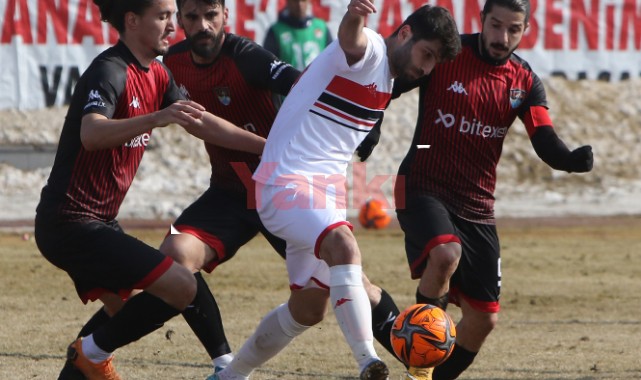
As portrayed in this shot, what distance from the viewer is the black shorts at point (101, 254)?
596 centimetres

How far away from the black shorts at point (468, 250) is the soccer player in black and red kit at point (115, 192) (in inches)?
44.9

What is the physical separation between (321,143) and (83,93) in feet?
3.88

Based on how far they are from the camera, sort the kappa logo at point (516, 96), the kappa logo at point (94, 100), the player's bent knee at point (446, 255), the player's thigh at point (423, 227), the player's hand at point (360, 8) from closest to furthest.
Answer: the player's hand at point (360, 8) → the kappa logo at point (94, 100) → the player's bent knee at point (446, 255) → the player's thigh at point (423, 227) → the kappa logo at point (516, 96)

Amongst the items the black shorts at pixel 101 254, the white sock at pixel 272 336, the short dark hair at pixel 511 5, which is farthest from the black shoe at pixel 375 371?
the short dark hair at pixel 511 5

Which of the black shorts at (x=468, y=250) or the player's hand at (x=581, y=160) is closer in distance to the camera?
the player's hand at (x=581, y=160)

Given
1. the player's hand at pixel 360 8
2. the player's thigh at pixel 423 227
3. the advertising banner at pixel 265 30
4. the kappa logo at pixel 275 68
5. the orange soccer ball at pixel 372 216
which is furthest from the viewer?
the advertising banner at pixel 265 30

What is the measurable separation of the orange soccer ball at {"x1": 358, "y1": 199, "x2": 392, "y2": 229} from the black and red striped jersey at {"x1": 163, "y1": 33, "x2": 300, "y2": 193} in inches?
306

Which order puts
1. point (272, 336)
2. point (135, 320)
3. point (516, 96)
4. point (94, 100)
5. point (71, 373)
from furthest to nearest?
point (516, 96) → point (71, 373) → point (272, 336) → point (135, 320) → point (94, 100)

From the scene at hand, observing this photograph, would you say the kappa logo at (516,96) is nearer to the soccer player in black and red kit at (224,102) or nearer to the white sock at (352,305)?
the soccer player in black and red kit at (224,102)

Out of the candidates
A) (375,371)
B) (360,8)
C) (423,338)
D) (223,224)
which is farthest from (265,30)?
(375,371)

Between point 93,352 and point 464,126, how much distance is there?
8.04ft

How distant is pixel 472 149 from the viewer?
700 centimetres

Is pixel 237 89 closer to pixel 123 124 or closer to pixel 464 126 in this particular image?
pixel 464 126

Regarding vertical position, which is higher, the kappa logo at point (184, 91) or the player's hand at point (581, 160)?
the kappa logo at point (184, 91)
